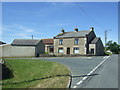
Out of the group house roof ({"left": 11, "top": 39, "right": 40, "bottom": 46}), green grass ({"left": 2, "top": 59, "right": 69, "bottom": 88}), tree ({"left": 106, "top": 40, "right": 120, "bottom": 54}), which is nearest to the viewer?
green grass ({"left": 2, "top": 59, "right": 69, "bottom": 88})

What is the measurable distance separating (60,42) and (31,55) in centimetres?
920

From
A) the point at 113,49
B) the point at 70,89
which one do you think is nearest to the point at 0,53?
the point at 70,89

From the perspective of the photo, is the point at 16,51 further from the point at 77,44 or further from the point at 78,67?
the point at 78,67

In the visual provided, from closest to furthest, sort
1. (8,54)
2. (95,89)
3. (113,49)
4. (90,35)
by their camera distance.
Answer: (95,89) → (8,54) → (90,35) → (113,49)

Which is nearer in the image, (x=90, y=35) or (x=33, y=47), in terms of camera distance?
(x=33, y=47)

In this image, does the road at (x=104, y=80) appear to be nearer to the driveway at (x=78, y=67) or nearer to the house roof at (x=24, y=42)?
the driveway at (x=78, y=67)

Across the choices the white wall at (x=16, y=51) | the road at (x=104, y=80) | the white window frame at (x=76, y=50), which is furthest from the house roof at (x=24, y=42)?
the road at (x=104, y=80)

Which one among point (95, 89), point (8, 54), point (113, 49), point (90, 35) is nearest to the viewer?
point (95, 89)

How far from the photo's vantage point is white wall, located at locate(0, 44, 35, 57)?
3316 centimetres

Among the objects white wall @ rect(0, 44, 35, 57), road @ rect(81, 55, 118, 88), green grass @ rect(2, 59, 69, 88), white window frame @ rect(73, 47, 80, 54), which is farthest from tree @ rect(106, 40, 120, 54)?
green grass @ rect(2, 59, 69, 88)

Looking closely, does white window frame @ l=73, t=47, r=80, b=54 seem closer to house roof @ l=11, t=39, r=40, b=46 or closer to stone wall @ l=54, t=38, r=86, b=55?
stone wall @ l=54, t=38, r=86, b=55

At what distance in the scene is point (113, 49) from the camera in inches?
3189

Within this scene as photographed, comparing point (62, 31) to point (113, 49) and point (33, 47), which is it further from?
point (113, 49)

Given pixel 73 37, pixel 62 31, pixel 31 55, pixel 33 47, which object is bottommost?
pixel 31 55
